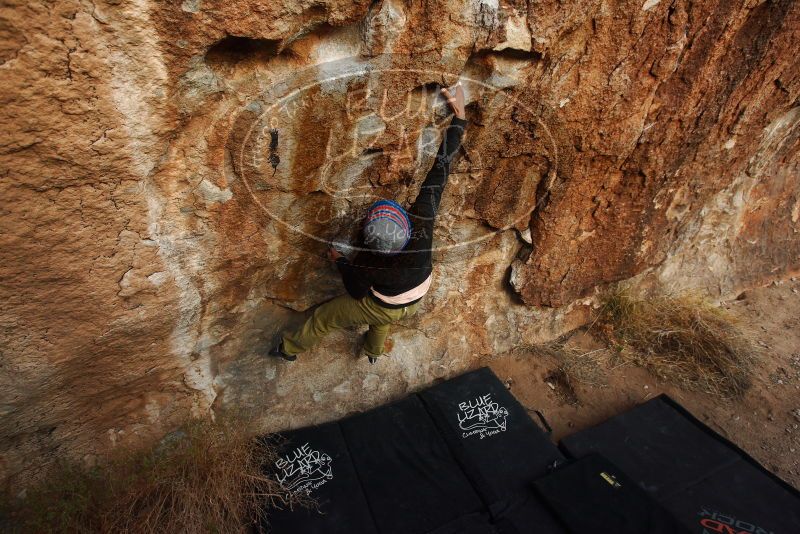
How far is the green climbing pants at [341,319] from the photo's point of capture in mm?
2233

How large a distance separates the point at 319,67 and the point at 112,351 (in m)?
1.31

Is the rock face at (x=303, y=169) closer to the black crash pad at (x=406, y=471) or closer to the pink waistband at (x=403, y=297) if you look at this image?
the black crash pad at (x=406, y=471)

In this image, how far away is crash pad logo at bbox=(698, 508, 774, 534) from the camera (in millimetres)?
2045

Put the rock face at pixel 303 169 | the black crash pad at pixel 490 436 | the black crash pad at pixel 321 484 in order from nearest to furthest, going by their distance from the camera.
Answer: the rock face at pixel 303 169, the black crash pad at pixel 321 484, the black crash pad at pixel 490 436

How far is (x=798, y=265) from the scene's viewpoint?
12.8 feet

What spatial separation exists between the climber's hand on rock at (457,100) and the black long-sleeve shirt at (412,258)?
0.34 feet

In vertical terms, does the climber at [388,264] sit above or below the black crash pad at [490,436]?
above

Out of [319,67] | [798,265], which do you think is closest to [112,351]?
[319,67]

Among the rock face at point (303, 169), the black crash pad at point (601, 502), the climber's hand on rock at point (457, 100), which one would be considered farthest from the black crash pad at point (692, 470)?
the climber's hand on rock at point (457, 100)

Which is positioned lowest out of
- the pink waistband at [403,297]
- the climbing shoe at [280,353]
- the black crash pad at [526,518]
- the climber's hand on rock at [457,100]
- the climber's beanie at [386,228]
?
the black crash pad at [526,518]

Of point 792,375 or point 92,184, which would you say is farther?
point 792,375

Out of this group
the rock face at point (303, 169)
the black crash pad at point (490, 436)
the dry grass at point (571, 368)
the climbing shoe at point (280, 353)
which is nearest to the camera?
the rock face at point (303, 169)

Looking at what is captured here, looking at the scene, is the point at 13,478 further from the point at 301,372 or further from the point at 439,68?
the point at 439,68

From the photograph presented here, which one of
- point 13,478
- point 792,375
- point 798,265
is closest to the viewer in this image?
point 13,478
